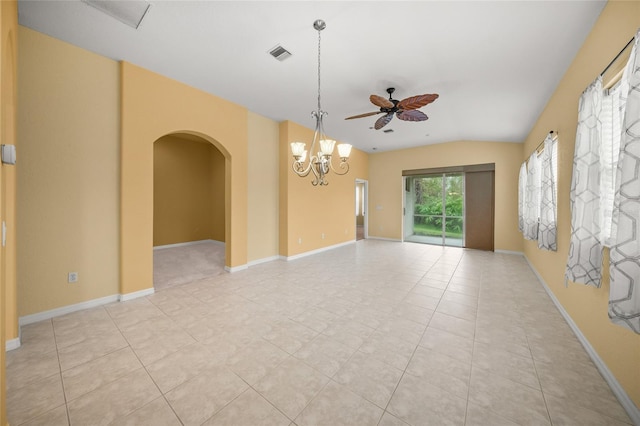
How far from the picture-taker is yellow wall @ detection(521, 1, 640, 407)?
1.54 meters

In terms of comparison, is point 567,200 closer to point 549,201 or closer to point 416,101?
point 549,201

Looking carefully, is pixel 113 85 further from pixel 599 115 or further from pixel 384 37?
pixel 599 115

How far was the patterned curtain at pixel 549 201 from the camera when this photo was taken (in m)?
2.90

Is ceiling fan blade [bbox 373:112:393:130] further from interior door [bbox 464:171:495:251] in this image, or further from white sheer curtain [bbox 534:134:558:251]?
interior door [bbox 464:171:495:251]

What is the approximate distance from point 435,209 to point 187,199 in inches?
296

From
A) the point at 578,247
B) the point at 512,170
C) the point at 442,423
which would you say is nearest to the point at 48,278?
the point at 442,423

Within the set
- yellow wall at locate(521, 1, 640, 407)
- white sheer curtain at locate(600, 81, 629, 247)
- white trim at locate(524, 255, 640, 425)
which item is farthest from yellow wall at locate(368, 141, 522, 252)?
white sheer curtain at locate(600, 81, 629, 247)

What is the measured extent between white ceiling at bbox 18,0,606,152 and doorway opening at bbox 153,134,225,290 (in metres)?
3.77

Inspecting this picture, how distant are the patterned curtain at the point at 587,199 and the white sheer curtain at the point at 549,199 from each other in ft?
3.74

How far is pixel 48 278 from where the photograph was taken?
2.59 meters

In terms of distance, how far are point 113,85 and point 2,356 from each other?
314cm

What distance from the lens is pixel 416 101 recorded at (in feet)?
8.95

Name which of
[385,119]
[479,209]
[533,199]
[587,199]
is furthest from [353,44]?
[479,209]

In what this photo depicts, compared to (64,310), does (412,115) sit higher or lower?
higher
